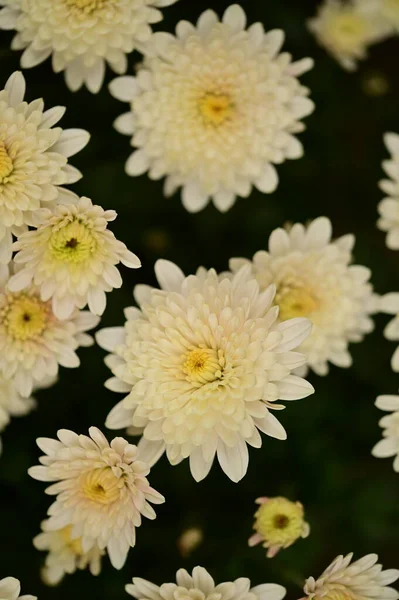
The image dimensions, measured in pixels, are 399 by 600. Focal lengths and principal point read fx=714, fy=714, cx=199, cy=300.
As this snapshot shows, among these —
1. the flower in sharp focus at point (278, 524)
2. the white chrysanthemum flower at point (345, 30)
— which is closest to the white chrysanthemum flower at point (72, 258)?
the flower in sharp focus at point (278, 524)

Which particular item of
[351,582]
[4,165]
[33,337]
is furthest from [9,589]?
[4,165]

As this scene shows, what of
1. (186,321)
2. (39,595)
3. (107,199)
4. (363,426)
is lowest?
(39,595)

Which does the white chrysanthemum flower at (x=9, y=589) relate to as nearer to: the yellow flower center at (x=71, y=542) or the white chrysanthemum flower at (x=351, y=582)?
the yellow flower center at (x=71, y=542)

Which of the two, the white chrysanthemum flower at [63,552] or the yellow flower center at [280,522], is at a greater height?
the yellow flower center at [280,522]

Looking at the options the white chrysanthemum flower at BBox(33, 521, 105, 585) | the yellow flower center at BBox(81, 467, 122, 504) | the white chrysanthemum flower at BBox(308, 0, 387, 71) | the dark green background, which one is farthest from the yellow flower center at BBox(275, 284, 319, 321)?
the white chrysanthemum flower at BBox(308, 0, 387, 71)

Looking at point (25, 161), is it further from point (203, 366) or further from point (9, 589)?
point (9, 589)

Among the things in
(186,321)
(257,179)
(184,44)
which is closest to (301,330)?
(186,321)

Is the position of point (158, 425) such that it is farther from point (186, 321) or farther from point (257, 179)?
point (257, 179)
